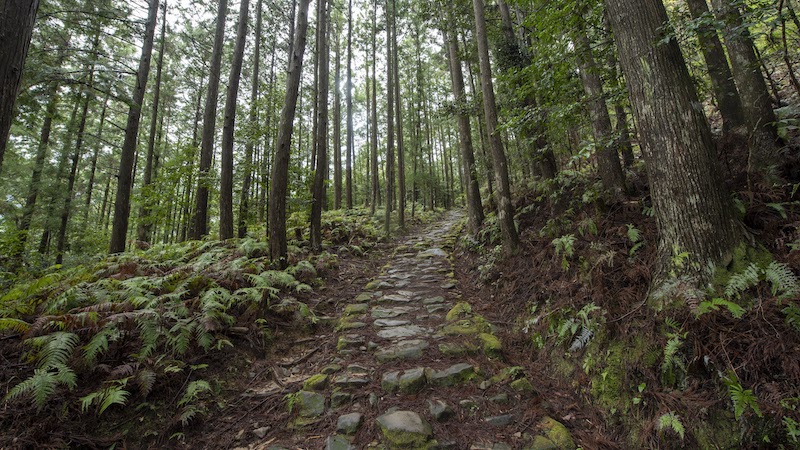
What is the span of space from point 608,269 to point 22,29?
261 inches

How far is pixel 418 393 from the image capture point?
344 centimetres

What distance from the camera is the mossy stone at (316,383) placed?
3.63 metres

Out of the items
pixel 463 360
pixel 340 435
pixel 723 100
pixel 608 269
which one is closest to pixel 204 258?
pixel 340 435

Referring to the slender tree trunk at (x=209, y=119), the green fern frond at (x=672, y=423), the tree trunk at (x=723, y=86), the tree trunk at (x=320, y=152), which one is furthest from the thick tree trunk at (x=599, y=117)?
the slender tree trunk at (x=209, y=119)

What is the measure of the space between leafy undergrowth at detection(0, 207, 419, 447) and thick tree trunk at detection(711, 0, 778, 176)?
6484 millimetres

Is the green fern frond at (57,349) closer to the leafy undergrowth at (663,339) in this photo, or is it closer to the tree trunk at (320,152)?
the leafy undergrowth at (663,339)

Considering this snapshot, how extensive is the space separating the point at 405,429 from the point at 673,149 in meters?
3.88

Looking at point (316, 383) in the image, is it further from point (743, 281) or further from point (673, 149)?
point (673, 149)

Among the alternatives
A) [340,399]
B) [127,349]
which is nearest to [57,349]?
[127,349]

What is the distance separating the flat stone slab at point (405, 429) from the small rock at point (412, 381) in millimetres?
369

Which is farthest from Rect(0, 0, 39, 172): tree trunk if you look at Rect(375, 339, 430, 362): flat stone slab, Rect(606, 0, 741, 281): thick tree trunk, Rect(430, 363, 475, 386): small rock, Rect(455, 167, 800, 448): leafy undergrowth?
Rect(606, 0, 741, 281): thick tree trunk

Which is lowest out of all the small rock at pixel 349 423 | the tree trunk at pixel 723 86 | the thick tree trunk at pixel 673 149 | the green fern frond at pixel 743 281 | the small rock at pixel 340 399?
the small rock at pixel 349 423

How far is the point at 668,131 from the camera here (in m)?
3.32

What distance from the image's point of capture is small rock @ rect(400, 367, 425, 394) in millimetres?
3479
